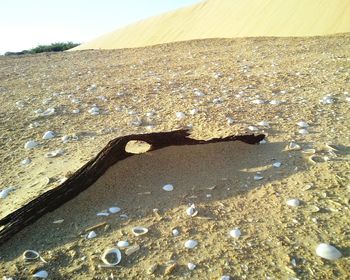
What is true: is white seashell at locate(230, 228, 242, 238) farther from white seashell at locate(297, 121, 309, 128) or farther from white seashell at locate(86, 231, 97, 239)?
white seashell at locate(297, 121, 309, 128)

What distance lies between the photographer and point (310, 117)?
4.16 meters

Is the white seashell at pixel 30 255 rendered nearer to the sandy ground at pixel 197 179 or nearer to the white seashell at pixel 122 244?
the sandy ground at pixel 197 179

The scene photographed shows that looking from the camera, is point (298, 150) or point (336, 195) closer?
point (336, 195)

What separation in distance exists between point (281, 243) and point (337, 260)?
33cm


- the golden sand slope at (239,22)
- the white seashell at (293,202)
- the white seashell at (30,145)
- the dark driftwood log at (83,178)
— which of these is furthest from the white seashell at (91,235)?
the golden sand slope at (239,22)

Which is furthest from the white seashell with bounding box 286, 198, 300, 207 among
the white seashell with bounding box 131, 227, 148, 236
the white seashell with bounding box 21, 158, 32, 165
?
the white seashell with bounding box 21, 158, 32, 165

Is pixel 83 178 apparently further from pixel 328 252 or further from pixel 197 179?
pixel 328 252

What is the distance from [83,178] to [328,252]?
191cm

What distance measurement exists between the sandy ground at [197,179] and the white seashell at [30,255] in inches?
1.9

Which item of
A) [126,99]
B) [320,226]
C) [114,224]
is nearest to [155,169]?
[114,224]

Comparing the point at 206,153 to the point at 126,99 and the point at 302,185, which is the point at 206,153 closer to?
the point at 302,185

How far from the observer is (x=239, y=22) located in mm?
23406

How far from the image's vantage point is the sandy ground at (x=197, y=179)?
2.18m

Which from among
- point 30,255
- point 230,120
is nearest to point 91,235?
point 30,255
